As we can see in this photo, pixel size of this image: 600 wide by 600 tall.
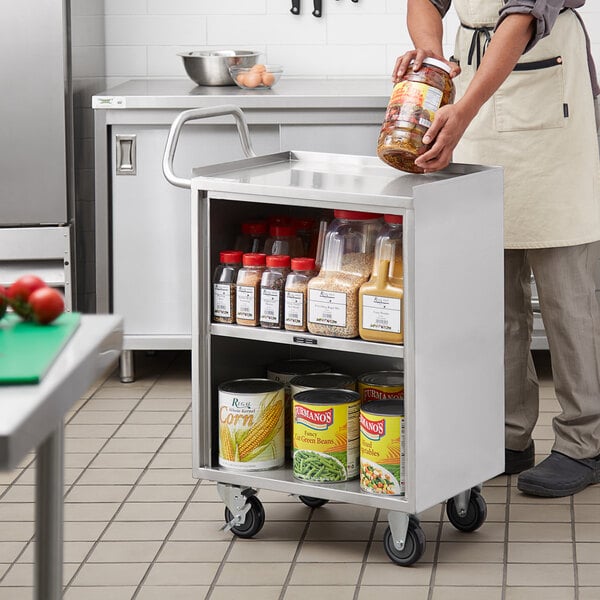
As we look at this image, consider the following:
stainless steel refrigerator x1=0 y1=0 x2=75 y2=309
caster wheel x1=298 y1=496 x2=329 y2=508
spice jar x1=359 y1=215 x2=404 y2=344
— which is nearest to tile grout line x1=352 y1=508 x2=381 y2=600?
caster wheel x1=298 y1=496 x2=329 y2=508

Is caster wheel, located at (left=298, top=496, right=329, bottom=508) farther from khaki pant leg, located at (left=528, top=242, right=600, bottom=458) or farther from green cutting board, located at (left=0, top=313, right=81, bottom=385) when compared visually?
green cutting board, located at (left=0, top=313, right=81, bottom=385)

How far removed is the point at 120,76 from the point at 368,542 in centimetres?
269

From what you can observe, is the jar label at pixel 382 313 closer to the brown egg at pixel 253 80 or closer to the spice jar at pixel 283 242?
the spice jar at pixel 283 242

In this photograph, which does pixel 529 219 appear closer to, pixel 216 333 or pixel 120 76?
pixel 216 333

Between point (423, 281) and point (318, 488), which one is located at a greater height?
point (423, 281)

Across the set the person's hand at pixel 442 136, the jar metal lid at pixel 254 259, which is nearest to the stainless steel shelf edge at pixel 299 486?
the jar metal lid at pixel 254 259

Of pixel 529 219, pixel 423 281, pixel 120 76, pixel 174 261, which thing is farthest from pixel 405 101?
pixel 120 76

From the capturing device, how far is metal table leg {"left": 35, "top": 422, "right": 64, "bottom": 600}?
1777 mm

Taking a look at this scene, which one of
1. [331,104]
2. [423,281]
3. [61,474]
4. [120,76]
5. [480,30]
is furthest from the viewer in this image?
[120,76]

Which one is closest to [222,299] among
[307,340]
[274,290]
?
[274,290]

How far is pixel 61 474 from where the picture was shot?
179cm

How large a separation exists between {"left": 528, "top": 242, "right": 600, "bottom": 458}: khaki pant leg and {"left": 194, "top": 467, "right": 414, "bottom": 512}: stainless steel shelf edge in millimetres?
774

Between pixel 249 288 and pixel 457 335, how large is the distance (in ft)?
1.67

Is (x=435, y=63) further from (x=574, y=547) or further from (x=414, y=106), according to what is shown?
(x=574, y=547)
